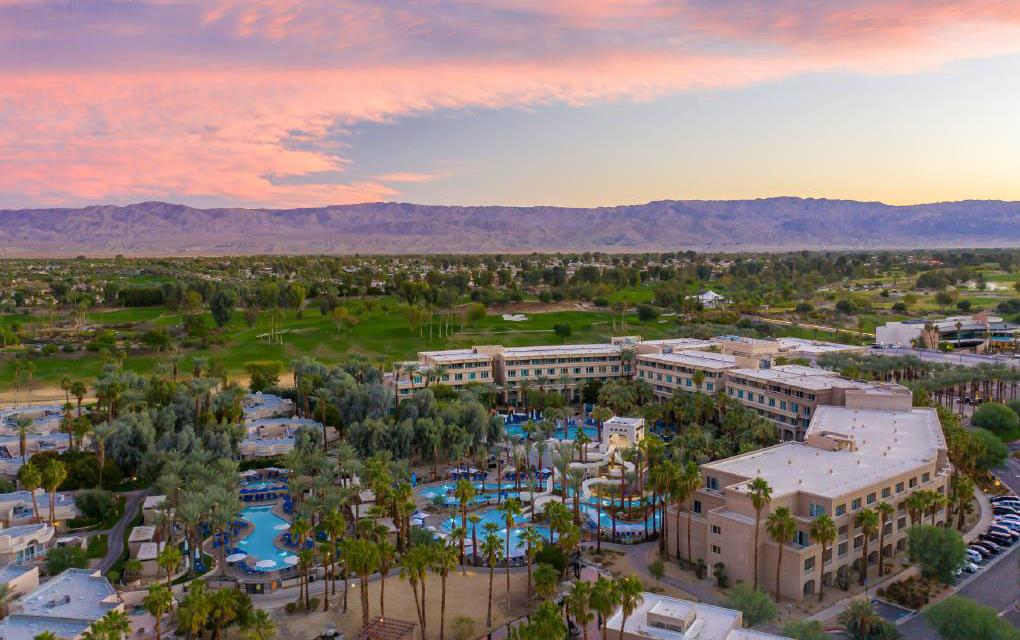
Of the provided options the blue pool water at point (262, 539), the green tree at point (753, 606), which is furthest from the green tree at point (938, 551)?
the blue pool water at point (262, 539)

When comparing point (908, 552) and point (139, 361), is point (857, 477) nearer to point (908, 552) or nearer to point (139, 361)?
point (908, 552)

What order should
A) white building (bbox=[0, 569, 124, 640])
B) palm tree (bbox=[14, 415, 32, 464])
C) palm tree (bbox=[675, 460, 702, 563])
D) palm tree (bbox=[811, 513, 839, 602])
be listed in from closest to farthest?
white building (bbox=[0, 569, 124, 640]), palm tree (bbox=[811, 513, 839, 602]), palm tree (bbox=[675, 460, 702, 563]), palm tree (bbox=[14, 415, 32, 464])

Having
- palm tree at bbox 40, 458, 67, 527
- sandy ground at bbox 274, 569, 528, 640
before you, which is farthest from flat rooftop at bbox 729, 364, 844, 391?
palm tree at bbox 40, 458, 67, 527

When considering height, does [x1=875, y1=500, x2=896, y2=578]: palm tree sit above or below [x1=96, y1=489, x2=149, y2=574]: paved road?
above

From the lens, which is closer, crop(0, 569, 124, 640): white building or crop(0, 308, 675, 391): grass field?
crop(0, 569, 124, 640): white building

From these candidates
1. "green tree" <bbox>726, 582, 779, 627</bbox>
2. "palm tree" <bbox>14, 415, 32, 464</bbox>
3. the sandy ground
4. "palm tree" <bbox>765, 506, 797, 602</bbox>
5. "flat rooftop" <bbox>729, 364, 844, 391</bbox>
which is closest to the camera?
"green tree" <bbox>726, 582, 779, 627</bbox>

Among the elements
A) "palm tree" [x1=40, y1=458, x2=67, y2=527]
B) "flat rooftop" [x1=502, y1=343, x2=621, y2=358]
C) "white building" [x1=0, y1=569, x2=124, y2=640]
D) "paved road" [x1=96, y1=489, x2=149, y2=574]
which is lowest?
"paved road" [x1=96, y1=489, x2=149, y2=574]

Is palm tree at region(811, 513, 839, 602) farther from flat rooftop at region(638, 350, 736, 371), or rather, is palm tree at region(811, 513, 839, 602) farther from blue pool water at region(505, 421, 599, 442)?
flat rooftop at region(638, 350, 736, 371)
